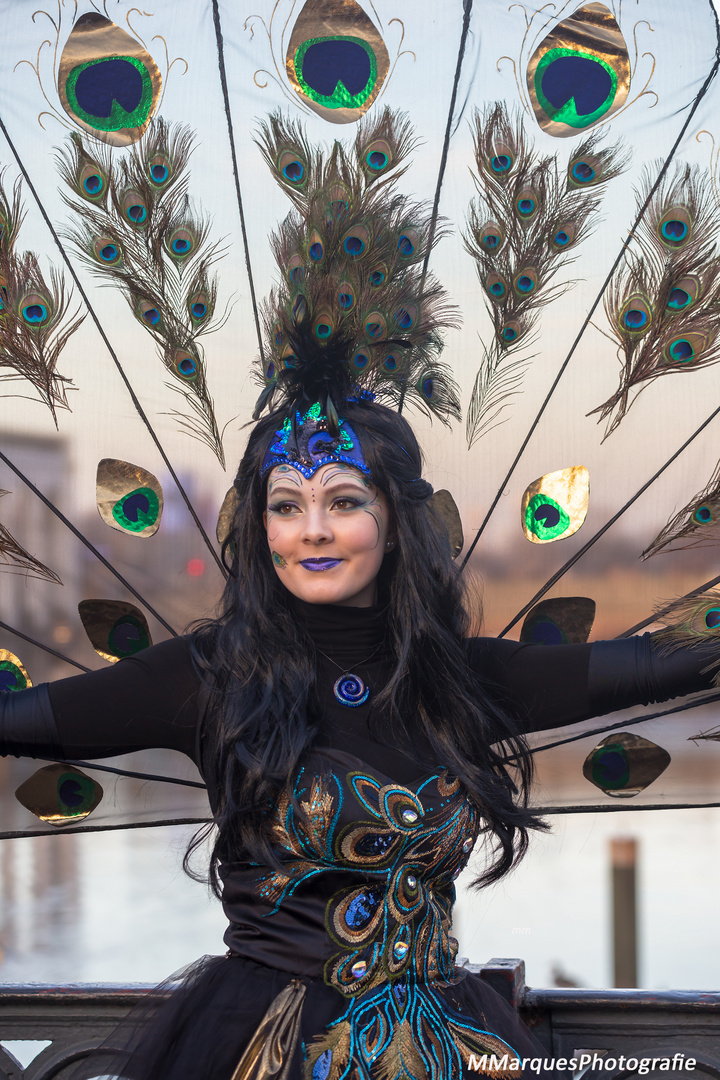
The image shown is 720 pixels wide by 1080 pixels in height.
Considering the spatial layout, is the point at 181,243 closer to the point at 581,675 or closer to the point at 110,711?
the point at 110,711

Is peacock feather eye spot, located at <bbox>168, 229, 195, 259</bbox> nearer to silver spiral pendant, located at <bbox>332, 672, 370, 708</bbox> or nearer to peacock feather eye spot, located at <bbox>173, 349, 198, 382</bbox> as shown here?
peacock feather eye spot, located at <bbox>173, 349, 198, 382</bbox>

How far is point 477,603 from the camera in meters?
1.91

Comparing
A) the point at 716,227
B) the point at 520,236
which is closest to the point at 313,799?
the point at 520,236

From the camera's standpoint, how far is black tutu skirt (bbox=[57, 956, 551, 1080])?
144 cm

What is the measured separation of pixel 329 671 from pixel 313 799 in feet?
0.88

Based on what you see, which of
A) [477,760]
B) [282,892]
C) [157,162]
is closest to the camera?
[282,892]

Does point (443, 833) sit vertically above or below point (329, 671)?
below

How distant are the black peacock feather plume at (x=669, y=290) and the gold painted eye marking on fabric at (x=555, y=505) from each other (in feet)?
0.44

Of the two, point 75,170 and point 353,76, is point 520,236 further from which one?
point 75,170

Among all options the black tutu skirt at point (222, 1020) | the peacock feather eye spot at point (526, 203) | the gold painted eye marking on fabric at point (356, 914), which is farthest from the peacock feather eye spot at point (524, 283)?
the black tutu skirt at point (222, 1020)

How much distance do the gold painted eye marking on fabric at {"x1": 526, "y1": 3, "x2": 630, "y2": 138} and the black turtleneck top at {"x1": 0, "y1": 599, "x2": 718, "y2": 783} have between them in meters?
0.96

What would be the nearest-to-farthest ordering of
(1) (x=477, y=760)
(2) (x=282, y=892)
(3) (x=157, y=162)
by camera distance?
(2) (x=282, y=892), (1) (x=477, y=760), (3) (x=157, y=162)

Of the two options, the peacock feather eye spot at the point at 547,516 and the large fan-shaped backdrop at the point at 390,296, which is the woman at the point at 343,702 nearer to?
the large fan-shaped backdrop at the point at 390,296

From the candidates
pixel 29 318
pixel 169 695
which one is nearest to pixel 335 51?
pixel 29 318
